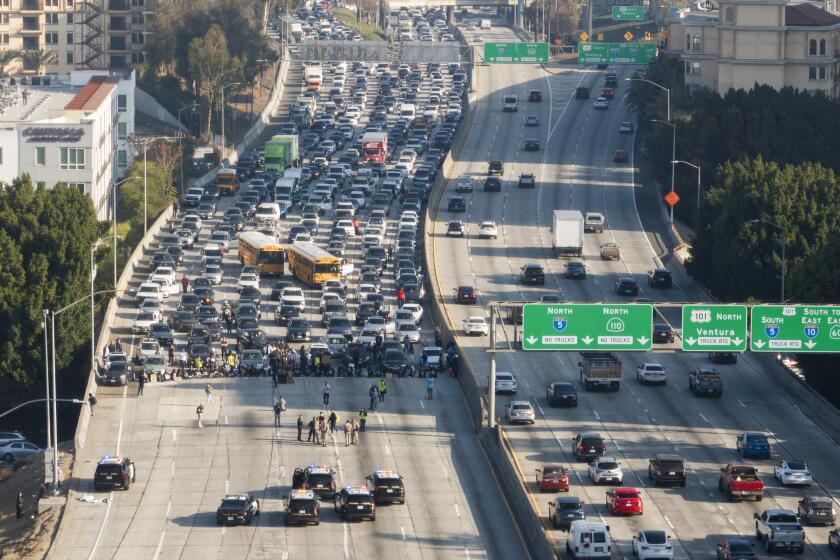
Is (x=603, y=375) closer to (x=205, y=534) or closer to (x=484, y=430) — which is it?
(x=484, y=430)

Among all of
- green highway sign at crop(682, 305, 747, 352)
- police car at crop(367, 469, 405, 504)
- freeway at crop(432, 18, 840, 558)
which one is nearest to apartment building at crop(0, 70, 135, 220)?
freeway at crop(432, 18, 840, 558)

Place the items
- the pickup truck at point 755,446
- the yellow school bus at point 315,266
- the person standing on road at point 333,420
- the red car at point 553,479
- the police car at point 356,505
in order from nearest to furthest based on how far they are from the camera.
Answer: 1. the police car at point 356,505
2. the red car at point 553,479
3. the pickup truck at point 755,446
4. the person standing on road at point 333,420
5. the yellow school bus at point 315,266

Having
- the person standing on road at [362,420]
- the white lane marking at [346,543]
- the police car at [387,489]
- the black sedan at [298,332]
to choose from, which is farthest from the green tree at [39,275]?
the white lane marking at [346,543]

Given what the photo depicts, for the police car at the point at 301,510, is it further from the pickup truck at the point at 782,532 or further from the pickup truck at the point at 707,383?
the pickup truck at the point at 707,383

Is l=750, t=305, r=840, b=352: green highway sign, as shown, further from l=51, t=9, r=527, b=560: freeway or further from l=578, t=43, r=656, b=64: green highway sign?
l=578, t=43, r=656, b=64: green highway sign

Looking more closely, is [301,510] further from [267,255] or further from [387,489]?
[267,255]

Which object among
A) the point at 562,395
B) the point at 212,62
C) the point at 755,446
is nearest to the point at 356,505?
the point at 755,446
